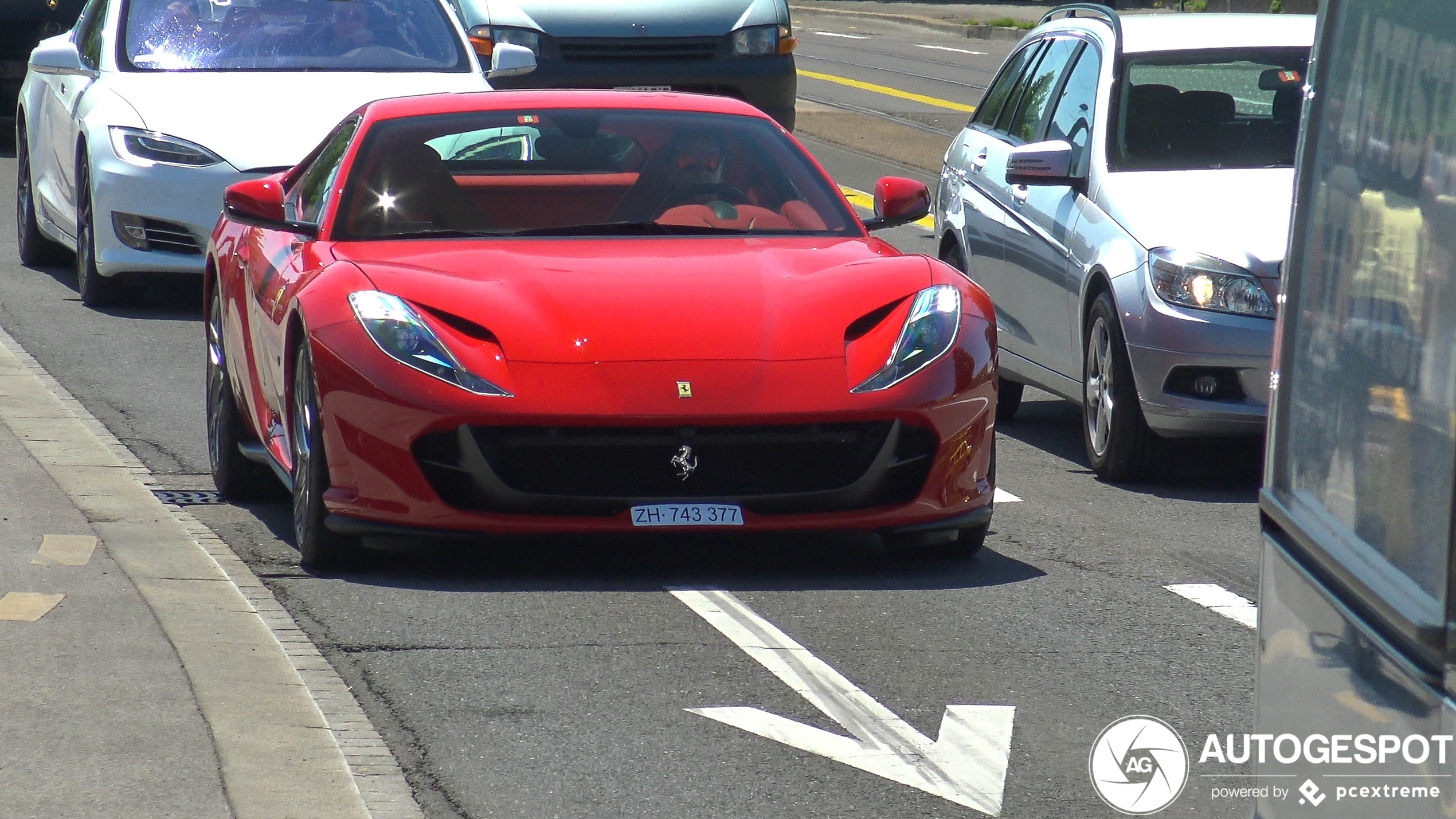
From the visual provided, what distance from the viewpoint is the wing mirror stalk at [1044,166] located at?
8.83 meters

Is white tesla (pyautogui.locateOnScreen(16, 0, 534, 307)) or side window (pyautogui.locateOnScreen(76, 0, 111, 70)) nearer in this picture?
white tesla (pyautogui.locateOnScreen(16, 0, 534, 307))

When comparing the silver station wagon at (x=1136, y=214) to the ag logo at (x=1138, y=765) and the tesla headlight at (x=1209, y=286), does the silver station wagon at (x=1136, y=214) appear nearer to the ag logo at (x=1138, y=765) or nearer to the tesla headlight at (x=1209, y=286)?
the tesla headlight at (x=1209, y=286)

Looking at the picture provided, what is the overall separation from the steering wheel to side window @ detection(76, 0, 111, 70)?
6.02 m

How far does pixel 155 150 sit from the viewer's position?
38.0 ft

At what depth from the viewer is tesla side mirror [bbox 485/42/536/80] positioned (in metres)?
12.2

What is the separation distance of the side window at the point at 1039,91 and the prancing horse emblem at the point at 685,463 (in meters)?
4.02

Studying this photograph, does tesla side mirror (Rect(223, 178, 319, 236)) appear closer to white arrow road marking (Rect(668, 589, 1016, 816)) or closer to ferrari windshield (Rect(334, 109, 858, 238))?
ferrari windshield (Rect(334, 109, 858, 238))

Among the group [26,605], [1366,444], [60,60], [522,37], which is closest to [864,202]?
[522,37]

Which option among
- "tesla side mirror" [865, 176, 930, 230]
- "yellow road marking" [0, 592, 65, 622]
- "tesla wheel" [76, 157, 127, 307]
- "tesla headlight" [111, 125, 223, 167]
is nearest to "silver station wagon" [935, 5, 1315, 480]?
"tesla side mirror" [865, 176, 930, 230]

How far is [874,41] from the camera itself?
40875 mm

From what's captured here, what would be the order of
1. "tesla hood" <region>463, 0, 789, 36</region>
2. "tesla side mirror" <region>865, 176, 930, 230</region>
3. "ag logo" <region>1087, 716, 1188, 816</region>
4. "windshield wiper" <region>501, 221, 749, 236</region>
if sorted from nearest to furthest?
"ag logo" <region>1087, 716, 1188, 816</region> < "windshield wiper" <region>501, 221, 749, 236</region> < "tesla side mirror" <region>865, 176, 930, 230</region> < "tesla hood" <region>463, 0, 789, 36</region>

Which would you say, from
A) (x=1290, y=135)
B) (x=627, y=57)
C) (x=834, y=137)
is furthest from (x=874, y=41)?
(x=1290, y=135)

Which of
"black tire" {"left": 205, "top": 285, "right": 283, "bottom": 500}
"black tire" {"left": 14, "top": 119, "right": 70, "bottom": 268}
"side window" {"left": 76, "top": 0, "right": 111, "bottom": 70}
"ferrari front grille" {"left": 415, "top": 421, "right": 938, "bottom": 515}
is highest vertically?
"side window" {"left": 76, "top": 0, "right": 111, "bottom": 70}

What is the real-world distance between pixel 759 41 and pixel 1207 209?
869cm
